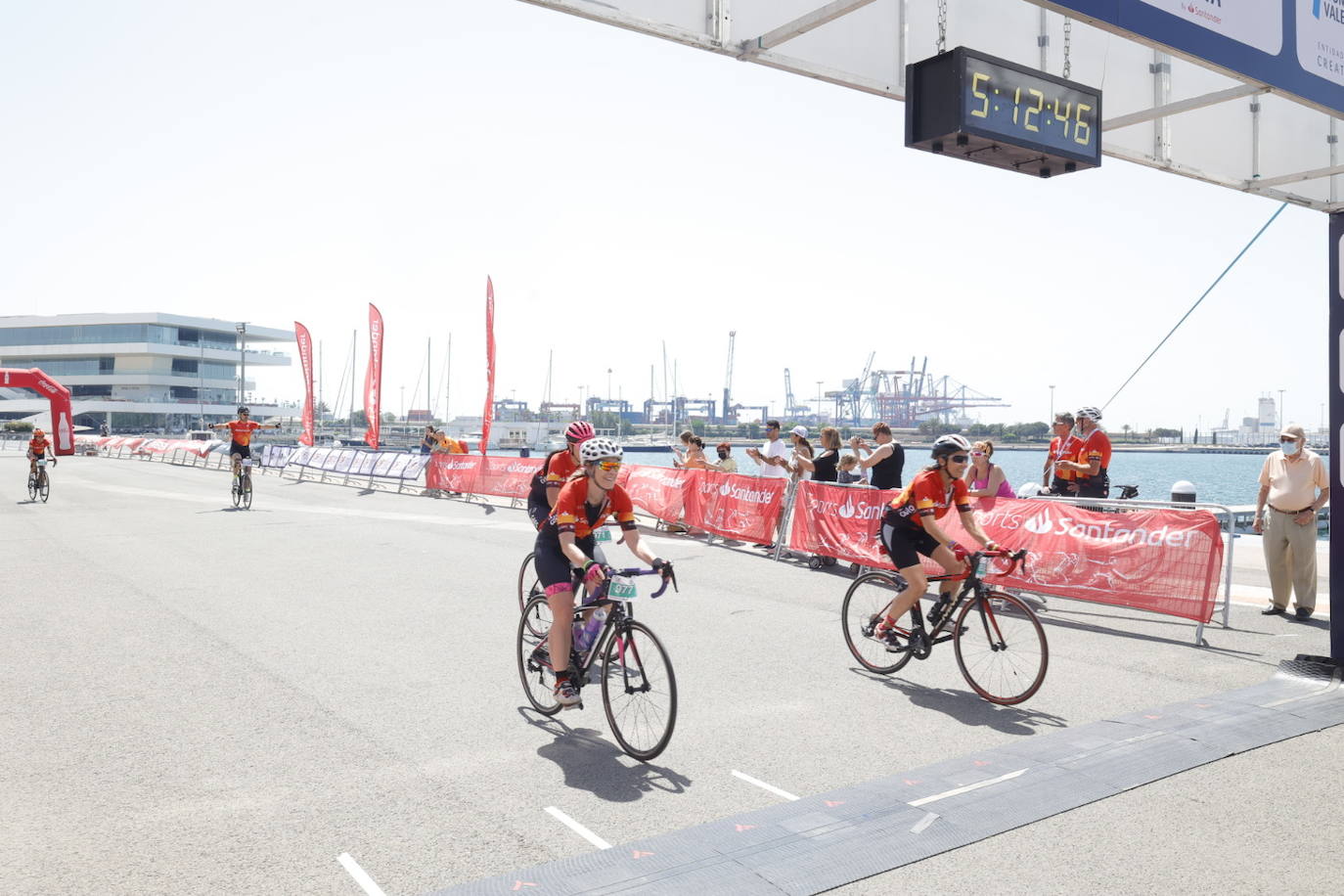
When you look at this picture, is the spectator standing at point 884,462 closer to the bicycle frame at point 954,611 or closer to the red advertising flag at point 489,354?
the bicycle frame at point 954,611

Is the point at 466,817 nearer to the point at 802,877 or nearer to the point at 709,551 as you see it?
the point at 802,877

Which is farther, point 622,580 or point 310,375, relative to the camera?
point 310,375

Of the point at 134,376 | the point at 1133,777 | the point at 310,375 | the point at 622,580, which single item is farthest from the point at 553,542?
the point at 134,376

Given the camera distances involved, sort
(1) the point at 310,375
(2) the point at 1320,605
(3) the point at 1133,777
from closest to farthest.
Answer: (3) the point at 1133,777 < (2) the point at 1320,605 < (1) the point at 310,375

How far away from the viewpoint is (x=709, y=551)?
45.4 feet

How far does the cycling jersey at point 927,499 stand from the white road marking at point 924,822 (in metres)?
2.52

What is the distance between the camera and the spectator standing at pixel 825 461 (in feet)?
42.6

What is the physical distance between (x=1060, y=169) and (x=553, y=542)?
4727 mm

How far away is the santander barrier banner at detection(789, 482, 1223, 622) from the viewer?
27.5 ft

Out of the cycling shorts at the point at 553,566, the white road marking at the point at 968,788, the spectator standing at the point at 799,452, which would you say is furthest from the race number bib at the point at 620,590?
the spectator standing at the point at 799,452

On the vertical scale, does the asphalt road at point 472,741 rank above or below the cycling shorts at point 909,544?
below

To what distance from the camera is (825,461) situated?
1330cm

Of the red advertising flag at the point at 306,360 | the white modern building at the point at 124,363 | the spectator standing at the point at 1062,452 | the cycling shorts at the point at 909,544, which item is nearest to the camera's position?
the cycling shorts at the point at 909,544

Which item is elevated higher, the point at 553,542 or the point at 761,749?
the point at 553,542
